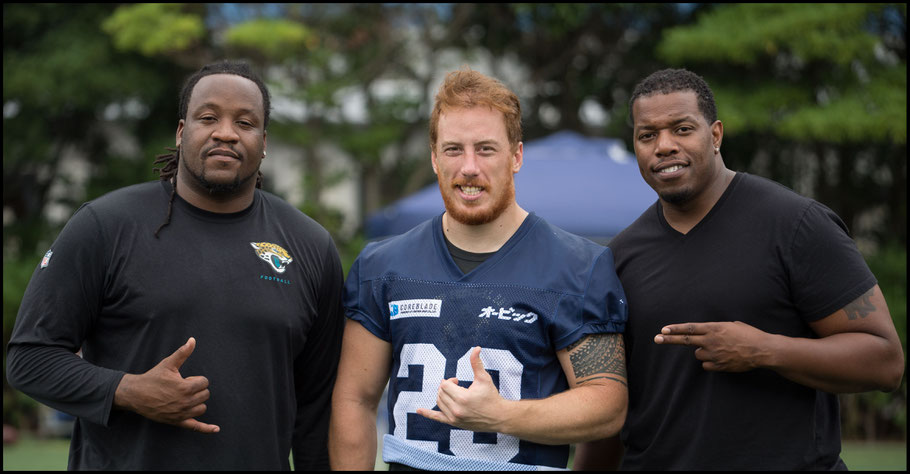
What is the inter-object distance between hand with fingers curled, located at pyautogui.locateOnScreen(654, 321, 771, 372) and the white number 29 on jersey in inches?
20.3

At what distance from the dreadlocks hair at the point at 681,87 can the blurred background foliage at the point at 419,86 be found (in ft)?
21.9

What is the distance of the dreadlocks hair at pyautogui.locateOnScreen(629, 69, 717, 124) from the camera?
10.6 ft

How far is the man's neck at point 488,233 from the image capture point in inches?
124

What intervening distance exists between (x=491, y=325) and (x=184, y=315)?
107 centimetres

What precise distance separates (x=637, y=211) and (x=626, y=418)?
5248 mm

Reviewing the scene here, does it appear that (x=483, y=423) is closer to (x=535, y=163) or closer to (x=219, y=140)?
(x=219, y=140)

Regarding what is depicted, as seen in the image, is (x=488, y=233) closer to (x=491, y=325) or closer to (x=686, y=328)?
(x=491, y=325)

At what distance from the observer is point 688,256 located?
3156 mm

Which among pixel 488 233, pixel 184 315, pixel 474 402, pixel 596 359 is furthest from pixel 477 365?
pixel 184 315

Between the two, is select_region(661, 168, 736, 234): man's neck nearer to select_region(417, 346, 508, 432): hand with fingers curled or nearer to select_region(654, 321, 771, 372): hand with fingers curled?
select_region(654, 321, 771, 372): hand with fingers curled

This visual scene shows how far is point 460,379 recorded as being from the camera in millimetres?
2971

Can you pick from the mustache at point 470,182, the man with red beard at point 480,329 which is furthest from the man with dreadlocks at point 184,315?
the mustache at point 470,182

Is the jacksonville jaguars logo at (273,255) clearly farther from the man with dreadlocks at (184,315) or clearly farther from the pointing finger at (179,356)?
the pointing finger at (179,356)

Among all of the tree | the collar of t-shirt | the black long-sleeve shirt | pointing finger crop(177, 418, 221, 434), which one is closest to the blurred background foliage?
the tree
